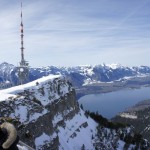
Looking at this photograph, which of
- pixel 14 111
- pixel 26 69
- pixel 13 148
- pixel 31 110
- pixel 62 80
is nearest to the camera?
pixel 13 148

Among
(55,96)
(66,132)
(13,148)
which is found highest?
(13,148)

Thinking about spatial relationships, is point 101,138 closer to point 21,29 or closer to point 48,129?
point 48,129

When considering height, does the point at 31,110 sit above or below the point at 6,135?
below

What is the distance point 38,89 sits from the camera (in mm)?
107625

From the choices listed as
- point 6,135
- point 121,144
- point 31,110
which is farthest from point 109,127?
point 6,135

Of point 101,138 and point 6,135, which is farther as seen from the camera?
point 101,138

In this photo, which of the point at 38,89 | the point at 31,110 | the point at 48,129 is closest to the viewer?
the point at 31,110

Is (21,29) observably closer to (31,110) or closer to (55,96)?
(55,96)

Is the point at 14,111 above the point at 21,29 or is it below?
below

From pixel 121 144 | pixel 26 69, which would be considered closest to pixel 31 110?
pixel 121 144

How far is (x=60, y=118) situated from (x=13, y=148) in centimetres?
10831

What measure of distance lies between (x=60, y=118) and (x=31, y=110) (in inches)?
1272

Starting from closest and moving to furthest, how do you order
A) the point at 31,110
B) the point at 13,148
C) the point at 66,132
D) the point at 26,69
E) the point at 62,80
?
the point at 13,148 < the point at 31,110 < the point at 66,132 < the point at 62,80 < the point at 26,69

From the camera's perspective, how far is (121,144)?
450ft
